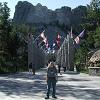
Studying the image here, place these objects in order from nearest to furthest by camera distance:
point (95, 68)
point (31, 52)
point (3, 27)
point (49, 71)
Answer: point (49, 71), point (95, 68), point (3, 27), point (31, 52)

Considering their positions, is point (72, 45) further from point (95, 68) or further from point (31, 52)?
point (95, 68)

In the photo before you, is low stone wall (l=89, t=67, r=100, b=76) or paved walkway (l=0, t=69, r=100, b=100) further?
low stone wall (l=89, t=67, r=100, b=76)

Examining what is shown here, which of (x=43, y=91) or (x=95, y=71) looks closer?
(x=43, y=91)

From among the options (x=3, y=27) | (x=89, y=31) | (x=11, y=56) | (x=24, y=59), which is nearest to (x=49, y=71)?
(x=3, y=27)

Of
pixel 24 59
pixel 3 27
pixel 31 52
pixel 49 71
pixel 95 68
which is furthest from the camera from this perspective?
pixel 24 59

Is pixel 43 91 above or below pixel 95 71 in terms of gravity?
below

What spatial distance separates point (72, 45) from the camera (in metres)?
72.9

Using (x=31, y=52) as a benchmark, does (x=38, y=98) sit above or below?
below

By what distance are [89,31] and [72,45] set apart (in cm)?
604

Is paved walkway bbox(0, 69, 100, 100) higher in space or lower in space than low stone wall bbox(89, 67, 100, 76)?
lower

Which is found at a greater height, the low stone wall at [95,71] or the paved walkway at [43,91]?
the low stone wall at [95,71]

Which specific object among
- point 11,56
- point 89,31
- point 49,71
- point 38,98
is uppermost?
point 89,31

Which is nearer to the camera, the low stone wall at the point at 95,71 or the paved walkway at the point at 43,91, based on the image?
the paved walkway at the point at 43,91

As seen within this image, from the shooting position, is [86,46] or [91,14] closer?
[91,14]
